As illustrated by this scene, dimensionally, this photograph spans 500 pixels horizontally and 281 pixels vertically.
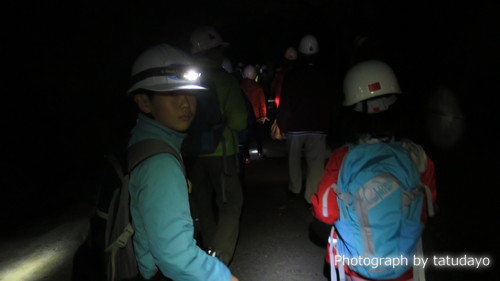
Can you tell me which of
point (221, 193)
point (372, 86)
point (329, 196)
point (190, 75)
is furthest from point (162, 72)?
point (221, 193)

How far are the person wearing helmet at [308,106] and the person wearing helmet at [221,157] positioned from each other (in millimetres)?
1511

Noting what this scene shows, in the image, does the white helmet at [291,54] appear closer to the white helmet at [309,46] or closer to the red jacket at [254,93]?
the red jacket at [254,93]

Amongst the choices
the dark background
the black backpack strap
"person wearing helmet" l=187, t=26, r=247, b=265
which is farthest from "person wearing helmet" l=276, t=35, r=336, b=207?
the black backpack strap

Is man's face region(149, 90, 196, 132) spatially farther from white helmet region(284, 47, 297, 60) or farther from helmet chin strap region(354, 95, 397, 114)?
white helmet region(284, 47, 297, 60)

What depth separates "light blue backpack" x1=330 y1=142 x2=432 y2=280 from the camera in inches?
72.0

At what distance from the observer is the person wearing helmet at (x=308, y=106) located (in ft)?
15.5

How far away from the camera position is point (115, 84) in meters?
12.1

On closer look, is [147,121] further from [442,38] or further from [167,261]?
[442,38]

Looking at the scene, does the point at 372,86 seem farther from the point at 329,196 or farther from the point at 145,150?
the point at 145,150

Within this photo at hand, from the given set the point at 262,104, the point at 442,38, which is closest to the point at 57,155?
the point at 262,104

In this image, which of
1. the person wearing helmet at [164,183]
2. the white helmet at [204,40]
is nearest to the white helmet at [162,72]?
the person wearing helmet at [164,183]

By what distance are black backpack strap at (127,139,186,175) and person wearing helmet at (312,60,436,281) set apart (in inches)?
35.8

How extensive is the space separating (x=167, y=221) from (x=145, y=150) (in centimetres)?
34

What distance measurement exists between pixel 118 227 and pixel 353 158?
1286 mm
